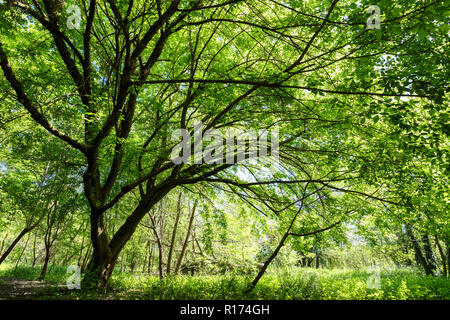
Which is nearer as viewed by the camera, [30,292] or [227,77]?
[227,77]

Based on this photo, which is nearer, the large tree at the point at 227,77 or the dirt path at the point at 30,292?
the large tree at the point at 227,77

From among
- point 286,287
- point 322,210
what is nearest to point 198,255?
point 286,287

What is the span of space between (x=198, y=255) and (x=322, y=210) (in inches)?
420

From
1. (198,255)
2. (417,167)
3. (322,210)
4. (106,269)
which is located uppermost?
(417,167)

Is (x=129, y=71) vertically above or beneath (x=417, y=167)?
above

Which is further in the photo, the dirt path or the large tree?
the dirt path

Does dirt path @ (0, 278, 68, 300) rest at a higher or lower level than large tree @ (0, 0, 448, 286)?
lower

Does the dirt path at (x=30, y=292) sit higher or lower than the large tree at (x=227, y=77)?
lower

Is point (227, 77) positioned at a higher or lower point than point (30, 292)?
higher

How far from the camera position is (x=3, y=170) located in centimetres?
1298
